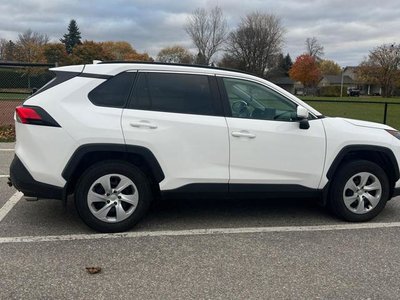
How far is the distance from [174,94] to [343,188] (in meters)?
2.24

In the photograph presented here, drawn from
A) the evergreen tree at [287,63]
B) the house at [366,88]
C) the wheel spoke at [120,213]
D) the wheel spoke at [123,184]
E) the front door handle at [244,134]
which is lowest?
the wheel spoke at [120,213]

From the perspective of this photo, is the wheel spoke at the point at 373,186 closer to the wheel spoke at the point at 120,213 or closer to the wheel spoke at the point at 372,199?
the wheel spoke at the point at 372,199

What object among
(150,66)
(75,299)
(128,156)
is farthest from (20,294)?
(150,66)

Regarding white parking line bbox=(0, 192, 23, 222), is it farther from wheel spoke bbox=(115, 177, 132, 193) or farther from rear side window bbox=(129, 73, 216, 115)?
rear side window bbox=(129, 73, 216, 115)

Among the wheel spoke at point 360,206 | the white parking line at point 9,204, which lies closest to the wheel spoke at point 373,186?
the wheel spoke at point 360,206

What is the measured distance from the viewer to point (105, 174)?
4.36 m

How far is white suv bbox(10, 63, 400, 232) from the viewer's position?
431 centimetres

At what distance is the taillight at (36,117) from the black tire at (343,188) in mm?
3172

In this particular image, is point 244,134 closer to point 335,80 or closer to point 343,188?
point 343,188

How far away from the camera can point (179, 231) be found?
464 cm

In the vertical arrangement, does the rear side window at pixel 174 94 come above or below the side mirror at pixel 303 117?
above

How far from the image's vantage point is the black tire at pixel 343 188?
194 inches

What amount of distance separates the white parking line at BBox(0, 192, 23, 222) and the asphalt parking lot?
0.04 metres

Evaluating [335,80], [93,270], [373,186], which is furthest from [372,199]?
[335,80]
